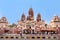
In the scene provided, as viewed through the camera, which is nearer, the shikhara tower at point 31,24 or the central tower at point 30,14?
the shikhara tower at point 31,24

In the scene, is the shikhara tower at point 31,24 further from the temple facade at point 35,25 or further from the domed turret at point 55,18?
the domed turret at point 55,18

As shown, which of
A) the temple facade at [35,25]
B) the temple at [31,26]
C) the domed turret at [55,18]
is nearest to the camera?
the temple at [31,26]

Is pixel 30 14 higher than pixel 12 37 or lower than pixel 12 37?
higher

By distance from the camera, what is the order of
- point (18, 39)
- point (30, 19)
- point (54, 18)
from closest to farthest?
point (18, 39) → point (30, 19) → point (54, 18)

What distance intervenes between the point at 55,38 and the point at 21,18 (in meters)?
17.1

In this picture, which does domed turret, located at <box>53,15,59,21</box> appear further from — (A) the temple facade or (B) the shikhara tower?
(B) the shikhara tower

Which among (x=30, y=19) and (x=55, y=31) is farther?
(x=30, y=19)

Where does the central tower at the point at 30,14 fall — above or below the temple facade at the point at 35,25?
above

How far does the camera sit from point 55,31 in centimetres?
3259

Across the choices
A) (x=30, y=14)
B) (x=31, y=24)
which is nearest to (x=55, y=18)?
(x=30, y=14)

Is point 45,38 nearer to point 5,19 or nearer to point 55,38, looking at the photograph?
point 55,38

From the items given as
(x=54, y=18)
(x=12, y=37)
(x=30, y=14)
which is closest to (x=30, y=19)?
(x=30, y=14)

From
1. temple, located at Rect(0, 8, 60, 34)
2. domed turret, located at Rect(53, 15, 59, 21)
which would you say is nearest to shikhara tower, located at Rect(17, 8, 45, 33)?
temple, located at Rect(0, 8, 60, 34)

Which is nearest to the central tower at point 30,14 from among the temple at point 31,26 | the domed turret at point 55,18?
the temple at point 31,26
